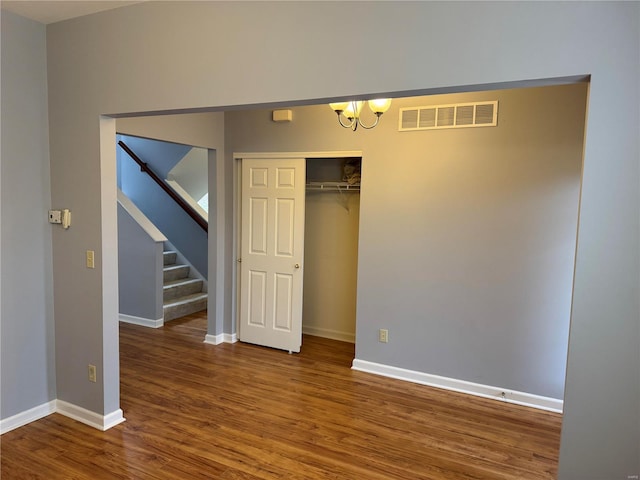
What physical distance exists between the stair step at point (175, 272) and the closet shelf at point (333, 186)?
102 inches

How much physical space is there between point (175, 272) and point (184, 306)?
Result: 66cm

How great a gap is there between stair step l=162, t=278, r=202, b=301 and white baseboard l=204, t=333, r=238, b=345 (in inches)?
49.7

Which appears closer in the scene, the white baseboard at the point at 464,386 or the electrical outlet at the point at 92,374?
the electrical outlet at the point at 92,374

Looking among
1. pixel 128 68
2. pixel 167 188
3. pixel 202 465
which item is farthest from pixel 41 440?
pixel 167 188

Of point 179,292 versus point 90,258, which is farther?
point 179,292

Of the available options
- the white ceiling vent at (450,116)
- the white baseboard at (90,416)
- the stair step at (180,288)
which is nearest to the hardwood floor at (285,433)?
the white baseboard at (90,416)

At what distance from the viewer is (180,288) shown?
5.86 metres

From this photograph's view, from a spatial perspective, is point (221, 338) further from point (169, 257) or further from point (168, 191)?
point (168, 191)

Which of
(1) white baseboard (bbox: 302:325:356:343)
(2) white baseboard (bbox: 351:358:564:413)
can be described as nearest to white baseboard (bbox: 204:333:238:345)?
(1) white baseboard (bbox: 302:325:356:343)

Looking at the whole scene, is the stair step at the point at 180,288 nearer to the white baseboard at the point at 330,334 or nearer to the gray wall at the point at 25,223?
the white baseboard at the point at 330,334

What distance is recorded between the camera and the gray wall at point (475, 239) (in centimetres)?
313

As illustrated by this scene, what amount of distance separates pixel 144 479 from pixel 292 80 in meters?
2.34

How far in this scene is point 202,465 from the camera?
2461 millimetres

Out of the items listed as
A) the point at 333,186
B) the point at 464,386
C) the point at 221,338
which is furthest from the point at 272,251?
the point at 464,386
